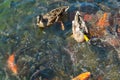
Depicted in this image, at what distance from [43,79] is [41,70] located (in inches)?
14.7

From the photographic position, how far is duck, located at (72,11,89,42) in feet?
30.8

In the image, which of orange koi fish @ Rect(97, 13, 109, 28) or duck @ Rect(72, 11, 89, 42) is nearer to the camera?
duck @ Rect(72, 11, 89, 42)

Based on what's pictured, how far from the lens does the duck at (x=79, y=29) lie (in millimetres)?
9375

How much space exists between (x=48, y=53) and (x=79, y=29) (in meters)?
1.28

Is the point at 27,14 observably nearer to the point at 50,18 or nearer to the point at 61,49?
the point at 50,18

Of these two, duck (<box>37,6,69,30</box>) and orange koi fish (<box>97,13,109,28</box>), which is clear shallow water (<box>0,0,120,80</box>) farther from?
orange koi fish (<box>97,13,109,28</box>)

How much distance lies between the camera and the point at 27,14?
10.7 m

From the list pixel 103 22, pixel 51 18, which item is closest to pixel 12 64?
pixel 51 18

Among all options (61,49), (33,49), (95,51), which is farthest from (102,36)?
(33,49)

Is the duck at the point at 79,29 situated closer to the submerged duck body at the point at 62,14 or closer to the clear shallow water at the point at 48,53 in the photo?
the clear shallow water at the point at 48,53

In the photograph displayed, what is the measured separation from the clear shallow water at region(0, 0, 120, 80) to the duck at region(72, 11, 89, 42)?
0.18 m

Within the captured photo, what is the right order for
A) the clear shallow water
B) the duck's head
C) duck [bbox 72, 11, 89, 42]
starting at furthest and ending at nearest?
the duck's head, duck [bbox 72, 11, 89, 42], the clear shallow water

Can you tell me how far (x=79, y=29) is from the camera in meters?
9.41

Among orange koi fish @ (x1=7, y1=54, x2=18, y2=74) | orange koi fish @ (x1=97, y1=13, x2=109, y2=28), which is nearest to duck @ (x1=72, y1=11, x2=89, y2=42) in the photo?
orange koi fish @ (x1=97, y1=13, x2=109, y2=28)
